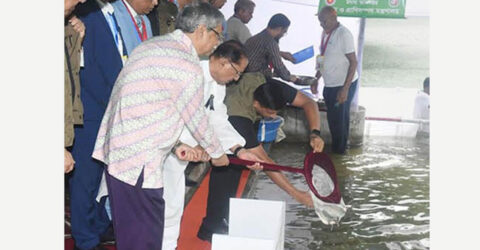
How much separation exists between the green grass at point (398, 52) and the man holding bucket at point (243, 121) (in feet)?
4.48

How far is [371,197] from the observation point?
3924 millimetres

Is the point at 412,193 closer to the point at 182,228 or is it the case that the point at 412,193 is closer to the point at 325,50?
the point at 325,50

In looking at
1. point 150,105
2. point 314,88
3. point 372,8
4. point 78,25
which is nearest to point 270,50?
point 314,88

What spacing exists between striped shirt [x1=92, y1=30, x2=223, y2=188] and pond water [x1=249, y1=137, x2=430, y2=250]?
1.28 metres

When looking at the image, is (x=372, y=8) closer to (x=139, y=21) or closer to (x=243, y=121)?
(x=243, y=121)

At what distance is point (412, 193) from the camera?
13.0 feet

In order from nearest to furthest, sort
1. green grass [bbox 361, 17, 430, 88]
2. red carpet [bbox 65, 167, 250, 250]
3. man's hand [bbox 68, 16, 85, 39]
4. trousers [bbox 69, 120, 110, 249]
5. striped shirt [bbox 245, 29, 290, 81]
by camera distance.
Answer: man's hand [bbox 68, 16, 85, 39]
trousers [bbox 69, 120, 110, 249]
red carpet [bbox 65, 167, 250, 250]
striped shirt [bbox 245, 29, 290, 81]
green grass [bbox 361, 17, 430, 88]

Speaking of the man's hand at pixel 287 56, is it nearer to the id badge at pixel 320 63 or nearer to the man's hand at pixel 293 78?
the man's hand at pixel 293 78

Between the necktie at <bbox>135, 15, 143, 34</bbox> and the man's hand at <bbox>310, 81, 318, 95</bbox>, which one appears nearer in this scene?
the necktie at <bbox>135, 15, 143, 34</bbox>

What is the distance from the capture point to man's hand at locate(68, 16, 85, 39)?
224 centimetres

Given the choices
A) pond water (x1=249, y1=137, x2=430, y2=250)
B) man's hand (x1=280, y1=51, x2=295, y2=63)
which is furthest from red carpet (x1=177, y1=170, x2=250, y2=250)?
man's hand (x1=280, y1=51, x2=295, y2=63)

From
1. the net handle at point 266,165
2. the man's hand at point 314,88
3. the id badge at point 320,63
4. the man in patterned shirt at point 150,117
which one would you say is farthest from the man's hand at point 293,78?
the man in patterned shirt at point 150,117

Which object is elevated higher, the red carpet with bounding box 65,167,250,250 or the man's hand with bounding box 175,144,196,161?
the man's hand with bounding box 175,144,196,161

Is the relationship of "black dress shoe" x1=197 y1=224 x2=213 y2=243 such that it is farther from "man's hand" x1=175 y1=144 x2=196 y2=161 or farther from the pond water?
"man's hand" x1=175 y1=144 x2=196 y2=161
